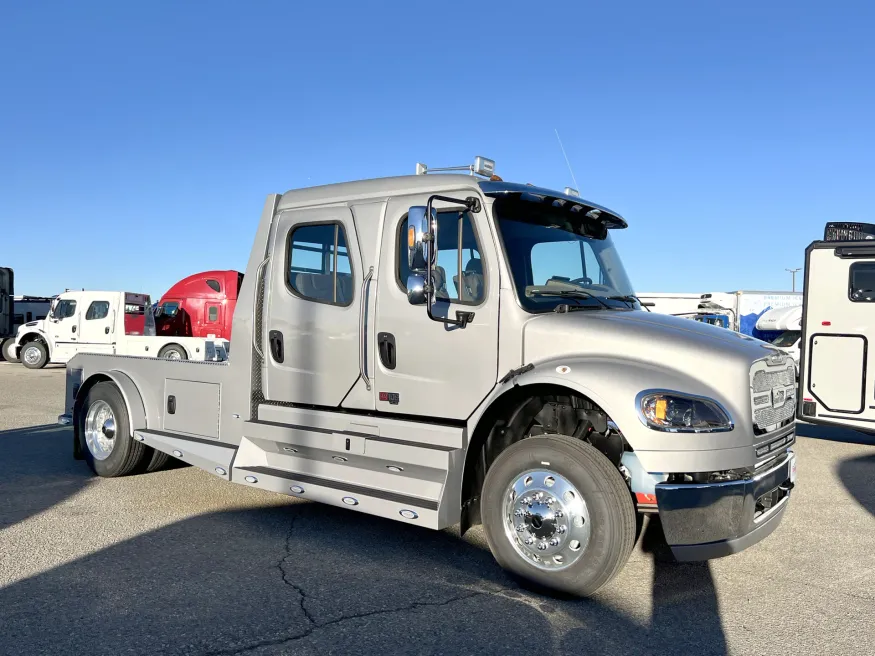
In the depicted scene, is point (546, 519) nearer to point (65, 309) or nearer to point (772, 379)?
point (772, 379)

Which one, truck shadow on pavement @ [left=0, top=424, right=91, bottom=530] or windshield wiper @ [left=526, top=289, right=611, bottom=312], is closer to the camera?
windshield wiper @ [left=526, top=289, right=611, bottom=312]

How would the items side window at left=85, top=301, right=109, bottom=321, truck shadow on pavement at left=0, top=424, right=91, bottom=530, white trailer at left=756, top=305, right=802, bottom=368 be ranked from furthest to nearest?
side window at left=85, top=301, right=109, bottom=321 → white trailer at left=756, top=305, right=802, bottom=368 → truck shadow on pavement at left=0, top=424, right=91, bottom=530

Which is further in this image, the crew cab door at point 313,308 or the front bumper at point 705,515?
the crew cab door at point 313,308

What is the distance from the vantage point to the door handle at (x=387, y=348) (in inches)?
197

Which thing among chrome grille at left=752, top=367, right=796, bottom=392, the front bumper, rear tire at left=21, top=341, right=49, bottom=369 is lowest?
rear tire at left=21, top=341, right=49, bottom=369

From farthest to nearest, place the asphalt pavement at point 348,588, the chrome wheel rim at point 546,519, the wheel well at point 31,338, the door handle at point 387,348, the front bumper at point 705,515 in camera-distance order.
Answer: the wheel well at point 31,338 → the door handle at point 387,348 → the chrome wheel rim at point 546,519 → the front bumper at point 705,515 → the asphalt pavement at point 348,588

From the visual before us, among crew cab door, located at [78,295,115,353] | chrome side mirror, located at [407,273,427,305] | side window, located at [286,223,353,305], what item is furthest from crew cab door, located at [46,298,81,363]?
chrome side mirror, located at [407,273,427,305]

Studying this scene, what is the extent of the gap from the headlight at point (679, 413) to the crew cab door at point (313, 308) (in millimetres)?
2131

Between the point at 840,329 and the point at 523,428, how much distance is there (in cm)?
695

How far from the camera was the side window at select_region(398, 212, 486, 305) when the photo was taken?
4.71 m

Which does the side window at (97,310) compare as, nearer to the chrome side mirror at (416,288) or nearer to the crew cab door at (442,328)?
the crew cab door at (442,328)

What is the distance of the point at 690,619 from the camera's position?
3.99m

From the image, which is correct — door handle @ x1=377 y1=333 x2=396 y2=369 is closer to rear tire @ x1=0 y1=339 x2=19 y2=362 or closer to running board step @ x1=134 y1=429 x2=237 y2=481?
running board step @ x1=134 y1=429 x2=237 y2=481

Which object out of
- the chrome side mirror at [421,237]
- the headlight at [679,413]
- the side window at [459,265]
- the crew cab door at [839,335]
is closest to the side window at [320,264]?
the side window at [459,265]
